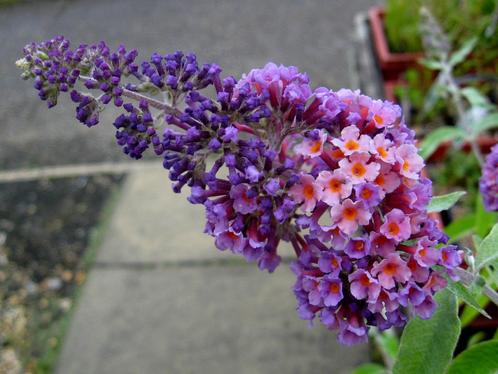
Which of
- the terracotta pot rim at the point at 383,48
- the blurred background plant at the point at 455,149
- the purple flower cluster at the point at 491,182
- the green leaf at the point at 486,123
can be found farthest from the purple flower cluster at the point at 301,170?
the terracotta pot rim at the point at 383,48

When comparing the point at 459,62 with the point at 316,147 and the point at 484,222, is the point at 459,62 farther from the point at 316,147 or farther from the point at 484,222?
the point at 316,147

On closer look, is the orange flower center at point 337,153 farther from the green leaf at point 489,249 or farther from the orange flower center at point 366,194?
the green leaf at point 489,249

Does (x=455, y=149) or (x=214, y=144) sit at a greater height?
(x=214, y=144)

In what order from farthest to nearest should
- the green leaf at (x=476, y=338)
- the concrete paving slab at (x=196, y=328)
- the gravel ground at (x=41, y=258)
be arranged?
1. the gravel ground at (x=41, y=258)
2. the concrete paving slab at (x=196, y=328)
3. the green leaf at (x=476, y=338)

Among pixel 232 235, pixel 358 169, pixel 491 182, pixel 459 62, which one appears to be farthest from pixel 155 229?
pixel 358 169

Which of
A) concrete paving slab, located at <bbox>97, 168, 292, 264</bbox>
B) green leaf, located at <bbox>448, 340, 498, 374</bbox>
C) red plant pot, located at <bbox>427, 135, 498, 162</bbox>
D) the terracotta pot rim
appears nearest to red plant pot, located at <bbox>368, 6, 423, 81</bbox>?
the terracotta pot rim

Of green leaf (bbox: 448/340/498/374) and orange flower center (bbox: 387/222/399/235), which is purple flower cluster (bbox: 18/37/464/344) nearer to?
orange flower center (bbox: 387/222/399/235)

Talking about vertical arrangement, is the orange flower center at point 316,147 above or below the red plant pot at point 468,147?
above
